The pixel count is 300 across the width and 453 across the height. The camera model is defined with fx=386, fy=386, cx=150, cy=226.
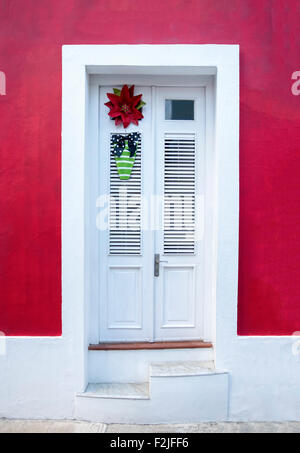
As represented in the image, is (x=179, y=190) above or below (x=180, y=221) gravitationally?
above

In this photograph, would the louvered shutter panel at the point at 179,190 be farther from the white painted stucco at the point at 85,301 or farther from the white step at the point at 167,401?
the white step at the point at 167,401

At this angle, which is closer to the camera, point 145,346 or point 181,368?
point 181,368

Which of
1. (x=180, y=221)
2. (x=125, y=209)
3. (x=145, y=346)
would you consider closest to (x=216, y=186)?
(x=180, y=221)

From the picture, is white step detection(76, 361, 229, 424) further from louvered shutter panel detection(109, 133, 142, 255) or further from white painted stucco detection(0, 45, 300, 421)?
louvered shutter panel detection(109, 133, 142, 255)

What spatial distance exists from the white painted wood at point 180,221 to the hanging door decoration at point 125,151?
9.7 inches

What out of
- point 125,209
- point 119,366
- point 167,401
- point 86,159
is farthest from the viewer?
point 125,209

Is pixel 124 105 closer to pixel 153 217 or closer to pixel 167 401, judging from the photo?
pixel 153 217

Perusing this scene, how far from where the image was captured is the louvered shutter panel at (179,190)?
388cm

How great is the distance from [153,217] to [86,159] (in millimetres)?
867

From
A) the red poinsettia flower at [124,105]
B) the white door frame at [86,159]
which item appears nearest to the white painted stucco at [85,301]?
the white door frame at [86,159]

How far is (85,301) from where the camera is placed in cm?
365

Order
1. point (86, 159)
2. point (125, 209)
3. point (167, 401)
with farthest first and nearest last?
1. point (125, 209)
2. point (86, 159)
3. point (167, 401)
